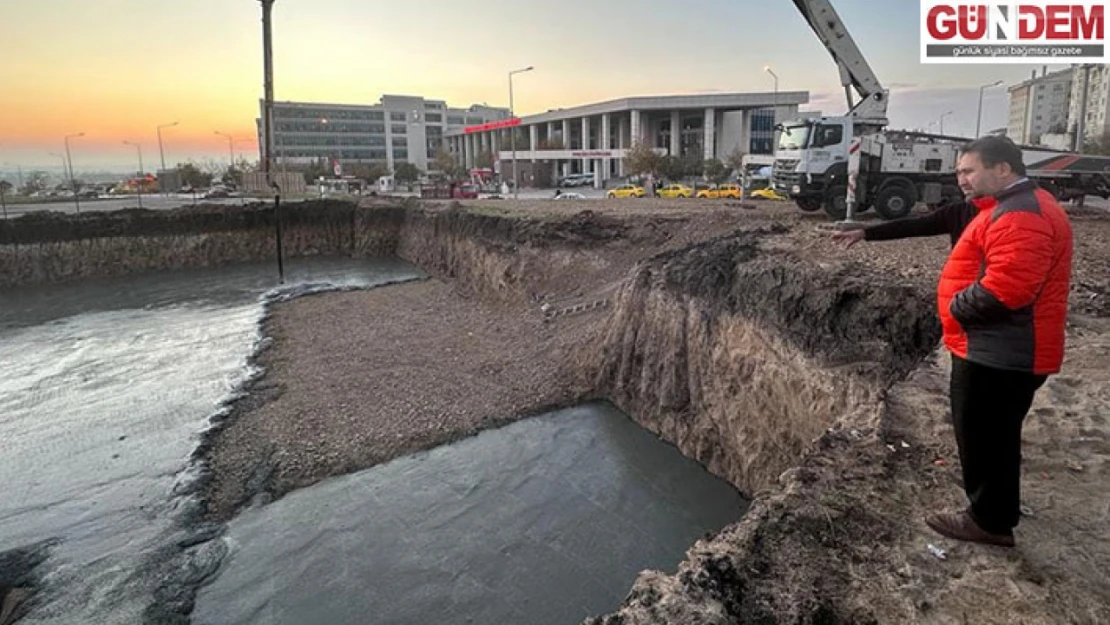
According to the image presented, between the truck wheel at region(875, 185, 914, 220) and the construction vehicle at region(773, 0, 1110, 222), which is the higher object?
the construction vehicle at region(773, 0, 1110, 222)

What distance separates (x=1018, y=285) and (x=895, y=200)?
48.5 feet

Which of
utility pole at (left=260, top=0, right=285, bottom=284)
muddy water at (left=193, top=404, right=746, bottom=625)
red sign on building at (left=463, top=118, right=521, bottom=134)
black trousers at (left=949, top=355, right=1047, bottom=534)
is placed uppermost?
red sign on building at (left=463, top=118, right=521, bottom=134)

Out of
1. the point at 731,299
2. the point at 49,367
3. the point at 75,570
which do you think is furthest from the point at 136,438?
the point at 731,299

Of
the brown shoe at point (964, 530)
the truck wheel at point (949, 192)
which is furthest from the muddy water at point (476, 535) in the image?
the truck wheel at point (949, 192)

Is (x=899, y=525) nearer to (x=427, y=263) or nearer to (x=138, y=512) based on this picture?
(x=138, y=512)

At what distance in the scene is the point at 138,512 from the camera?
31.1 ft

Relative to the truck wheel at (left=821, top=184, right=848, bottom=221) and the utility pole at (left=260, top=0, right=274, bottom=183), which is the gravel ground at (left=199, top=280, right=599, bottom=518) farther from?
the utility pole at (left=260, top=0, right=274, bottom=183)

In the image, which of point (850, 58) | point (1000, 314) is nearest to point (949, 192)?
point (850, 58)

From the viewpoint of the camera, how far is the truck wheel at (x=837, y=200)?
16278 millimetres

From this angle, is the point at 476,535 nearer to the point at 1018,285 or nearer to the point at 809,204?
the point at 1018,285

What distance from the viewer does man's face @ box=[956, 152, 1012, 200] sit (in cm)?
312

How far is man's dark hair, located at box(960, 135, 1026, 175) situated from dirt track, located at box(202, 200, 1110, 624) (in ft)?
6.92

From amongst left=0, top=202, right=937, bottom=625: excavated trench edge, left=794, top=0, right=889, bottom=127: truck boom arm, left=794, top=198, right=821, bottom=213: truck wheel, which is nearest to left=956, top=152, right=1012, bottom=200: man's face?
left=0, top=202, right=937, bottom=625: excavated trench edge

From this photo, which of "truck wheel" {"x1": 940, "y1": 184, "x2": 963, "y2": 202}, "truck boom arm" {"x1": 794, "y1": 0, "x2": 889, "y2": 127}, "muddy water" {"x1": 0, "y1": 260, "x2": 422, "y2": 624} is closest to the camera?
"muddy water" {"x1": 0, "y1": 260, "x2": 422, "y2": 624}
